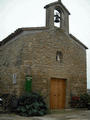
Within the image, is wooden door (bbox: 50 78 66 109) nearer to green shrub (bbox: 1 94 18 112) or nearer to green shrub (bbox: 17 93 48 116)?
green shrub (bbox: 17 93 48 116)

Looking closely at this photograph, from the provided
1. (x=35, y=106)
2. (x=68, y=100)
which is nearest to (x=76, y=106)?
(x=68, y=100)

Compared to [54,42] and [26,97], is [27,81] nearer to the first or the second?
[26,97]

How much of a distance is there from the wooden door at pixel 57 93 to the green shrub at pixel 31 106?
1.67m

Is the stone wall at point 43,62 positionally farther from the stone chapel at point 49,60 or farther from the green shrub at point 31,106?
the green shrub at point 31,106

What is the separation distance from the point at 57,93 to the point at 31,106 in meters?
2.76

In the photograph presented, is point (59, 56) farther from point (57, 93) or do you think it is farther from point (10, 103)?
point (10, 103)

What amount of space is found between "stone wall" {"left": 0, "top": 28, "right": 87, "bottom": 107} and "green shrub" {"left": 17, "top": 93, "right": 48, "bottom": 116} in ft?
2.77

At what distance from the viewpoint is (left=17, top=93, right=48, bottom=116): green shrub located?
10344 mm

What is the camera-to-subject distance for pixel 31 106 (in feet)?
34.4

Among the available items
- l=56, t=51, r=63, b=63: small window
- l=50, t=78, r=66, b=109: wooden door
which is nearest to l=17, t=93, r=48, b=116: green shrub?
l=50, t=78, r=66, b=109: wooden door

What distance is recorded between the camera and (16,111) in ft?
35.4

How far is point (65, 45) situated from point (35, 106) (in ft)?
15.9

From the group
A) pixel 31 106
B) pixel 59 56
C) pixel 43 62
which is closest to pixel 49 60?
pixel 43 62

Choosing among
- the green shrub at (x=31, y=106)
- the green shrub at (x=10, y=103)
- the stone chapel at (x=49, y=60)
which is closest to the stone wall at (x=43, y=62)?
the stone chapel at (x=49, y=60)
